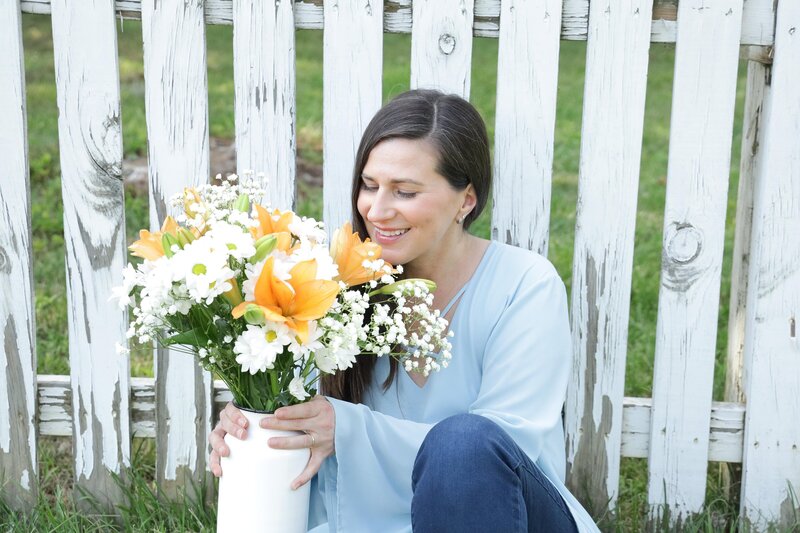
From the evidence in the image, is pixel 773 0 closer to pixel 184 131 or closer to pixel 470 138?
pixel 470 138

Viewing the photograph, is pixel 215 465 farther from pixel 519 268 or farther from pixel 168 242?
pixel 519 268

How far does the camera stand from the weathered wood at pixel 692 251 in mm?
2438

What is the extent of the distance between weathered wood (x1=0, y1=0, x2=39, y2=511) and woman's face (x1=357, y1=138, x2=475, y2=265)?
93 cm

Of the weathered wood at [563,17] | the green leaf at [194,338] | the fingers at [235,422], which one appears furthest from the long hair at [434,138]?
the green leaf at [194,338]

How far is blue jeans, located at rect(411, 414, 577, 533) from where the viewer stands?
1.96 metres

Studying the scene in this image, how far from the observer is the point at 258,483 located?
188 cm

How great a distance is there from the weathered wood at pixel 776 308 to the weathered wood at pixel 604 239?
0.32 meters

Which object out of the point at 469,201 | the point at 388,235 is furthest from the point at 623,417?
the point at 388,235

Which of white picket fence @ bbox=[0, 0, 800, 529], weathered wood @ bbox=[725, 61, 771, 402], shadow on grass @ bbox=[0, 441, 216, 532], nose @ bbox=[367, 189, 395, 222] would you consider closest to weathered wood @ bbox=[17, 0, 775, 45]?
white picket fence @ bbox=[0, 0, 800, 529]

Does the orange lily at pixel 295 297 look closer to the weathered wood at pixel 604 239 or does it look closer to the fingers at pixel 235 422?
the fingers at pixel 235 422

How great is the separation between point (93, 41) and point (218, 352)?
3.50 feet

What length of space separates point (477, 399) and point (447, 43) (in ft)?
2.87

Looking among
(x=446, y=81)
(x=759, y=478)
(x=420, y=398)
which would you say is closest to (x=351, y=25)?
(x=446, y=81)

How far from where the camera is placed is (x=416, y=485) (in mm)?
2043
